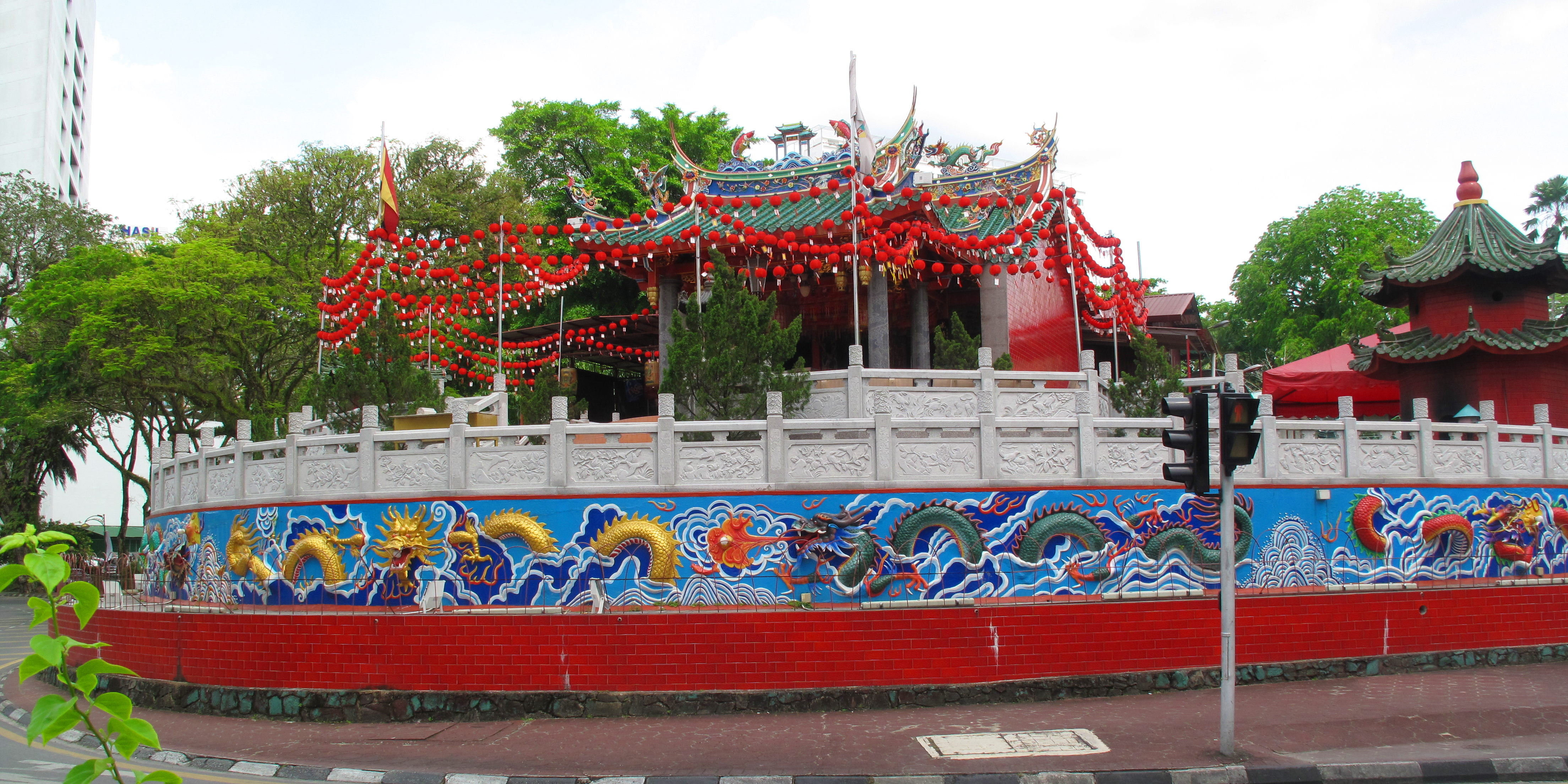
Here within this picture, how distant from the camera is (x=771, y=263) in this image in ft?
70.4

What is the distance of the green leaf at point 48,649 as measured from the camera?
3305 millimetres

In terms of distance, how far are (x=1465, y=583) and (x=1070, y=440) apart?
6.38m

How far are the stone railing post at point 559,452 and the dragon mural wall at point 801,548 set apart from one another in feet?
0.82

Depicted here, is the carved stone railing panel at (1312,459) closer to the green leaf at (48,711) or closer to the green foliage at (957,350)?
the green foliage at (957,350)

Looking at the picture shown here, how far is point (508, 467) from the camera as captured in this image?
1269 centimetres

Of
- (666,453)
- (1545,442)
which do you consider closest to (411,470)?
(666,453)

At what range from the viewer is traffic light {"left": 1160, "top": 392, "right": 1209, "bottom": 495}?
9688 mm

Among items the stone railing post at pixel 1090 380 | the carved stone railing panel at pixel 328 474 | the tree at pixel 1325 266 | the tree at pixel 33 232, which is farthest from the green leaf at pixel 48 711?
the tree at pixel 1325 266

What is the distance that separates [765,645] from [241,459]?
8121mm

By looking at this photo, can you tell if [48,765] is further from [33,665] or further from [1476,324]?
[1476,324]

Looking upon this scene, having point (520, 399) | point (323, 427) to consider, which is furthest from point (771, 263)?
point (323, 427)

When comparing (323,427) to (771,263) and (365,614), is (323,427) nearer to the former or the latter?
(365,614)

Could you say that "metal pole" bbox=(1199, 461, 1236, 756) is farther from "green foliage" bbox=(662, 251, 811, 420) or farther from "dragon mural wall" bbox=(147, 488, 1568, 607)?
"green foliage" bbox=(662, 251, 811, 420)

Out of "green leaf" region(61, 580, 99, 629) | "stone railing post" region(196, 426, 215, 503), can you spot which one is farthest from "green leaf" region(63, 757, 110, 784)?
"stone railing post" region(196, 426, 215, 503)
